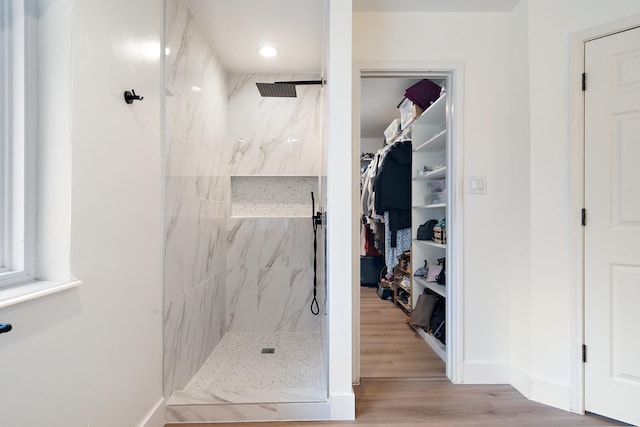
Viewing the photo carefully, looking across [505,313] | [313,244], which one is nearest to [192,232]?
[313,244]

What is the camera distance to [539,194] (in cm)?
178

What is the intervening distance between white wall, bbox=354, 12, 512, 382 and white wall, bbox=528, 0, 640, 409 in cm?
19

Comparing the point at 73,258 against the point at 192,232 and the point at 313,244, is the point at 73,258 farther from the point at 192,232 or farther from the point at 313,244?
the point at 313,244

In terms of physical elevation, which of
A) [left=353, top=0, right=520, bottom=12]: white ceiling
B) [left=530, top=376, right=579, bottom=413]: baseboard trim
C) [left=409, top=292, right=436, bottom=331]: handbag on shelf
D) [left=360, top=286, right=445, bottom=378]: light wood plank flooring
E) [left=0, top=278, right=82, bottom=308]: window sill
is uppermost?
[left=353, top=0, right=520, bottom=12]: white ceiling

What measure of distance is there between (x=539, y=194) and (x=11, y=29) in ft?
7.82

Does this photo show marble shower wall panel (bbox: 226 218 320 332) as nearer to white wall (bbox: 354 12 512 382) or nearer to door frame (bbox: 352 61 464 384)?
door frame (bbox: 352 61 464 384)

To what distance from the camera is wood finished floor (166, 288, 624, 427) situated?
1.58 meters

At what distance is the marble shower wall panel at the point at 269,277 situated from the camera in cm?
282

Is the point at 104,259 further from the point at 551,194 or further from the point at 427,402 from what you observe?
the point at 551,194

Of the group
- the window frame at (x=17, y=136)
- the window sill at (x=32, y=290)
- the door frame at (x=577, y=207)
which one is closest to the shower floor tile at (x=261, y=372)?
the window sill at (x=32, y=290)

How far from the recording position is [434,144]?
2.64 m

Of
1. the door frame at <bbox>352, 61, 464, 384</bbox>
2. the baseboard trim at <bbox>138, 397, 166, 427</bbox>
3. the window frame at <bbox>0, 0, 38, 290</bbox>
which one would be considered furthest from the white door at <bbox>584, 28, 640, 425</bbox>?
the window frame at <bbox>0, 0, 38, 290</bbox>

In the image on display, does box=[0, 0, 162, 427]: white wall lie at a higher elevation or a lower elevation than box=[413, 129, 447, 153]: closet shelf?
lower

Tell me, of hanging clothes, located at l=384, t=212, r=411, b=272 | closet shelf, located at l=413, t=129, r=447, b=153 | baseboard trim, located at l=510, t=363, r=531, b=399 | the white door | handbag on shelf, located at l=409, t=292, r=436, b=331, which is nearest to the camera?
the white door
